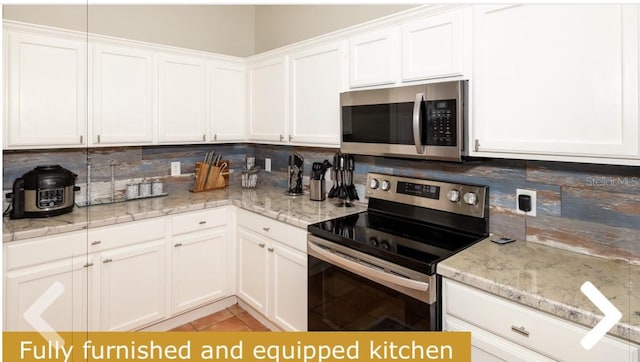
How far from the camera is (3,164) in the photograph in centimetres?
83

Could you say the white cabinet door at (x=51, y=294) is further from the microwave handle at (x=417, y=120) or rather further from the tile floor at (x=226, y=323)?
the microwave handle at (x=417, y=120)

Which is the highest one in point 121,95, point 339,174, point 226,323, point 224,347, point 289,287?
point 121,95

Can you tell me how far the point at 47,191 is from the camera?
3.99 ft

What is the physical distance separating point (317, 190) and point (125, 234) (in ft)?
3.51

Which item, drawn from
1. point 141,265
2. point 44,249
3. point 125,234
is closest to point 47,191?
point 44,249

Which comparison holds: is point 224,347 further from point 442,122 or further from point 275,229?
point 442,122

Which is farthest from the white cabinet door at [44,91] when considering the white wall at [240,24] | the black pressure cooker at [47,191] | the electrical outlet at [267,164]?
the electrical outlet at [267,164]

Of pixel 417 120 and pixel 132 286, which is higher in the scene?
pixel 417 120

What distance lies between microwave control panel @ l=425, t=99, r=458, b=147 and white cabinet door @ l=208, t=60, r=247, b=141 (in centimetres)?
154

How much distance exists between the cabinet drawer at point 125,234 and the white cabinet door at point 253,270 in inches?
19.1

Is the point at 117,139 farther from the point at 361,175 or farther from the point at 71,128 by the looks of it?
the point at 361,175

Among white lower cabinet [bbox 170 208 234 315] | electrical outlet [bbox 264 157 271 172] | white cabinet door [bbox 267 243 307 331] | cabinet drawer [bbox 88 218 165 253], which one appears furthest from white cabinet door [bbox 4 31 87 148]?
electrical outlet [bbox 264 157 271 172]

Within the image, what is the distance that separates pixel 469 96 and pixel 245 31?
2.14 meters

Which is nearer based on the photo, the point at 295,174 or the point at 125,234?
the point at 125,234
